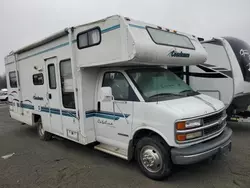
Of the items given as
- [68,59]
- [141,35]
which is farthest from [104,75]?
[141,35]

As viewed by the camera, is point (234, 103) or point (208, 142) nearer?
point (208, 142)

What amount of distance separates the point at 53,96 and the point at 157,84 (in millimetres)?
3053

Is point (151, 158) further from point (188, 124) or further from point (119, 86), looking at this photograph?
point (119, 86)

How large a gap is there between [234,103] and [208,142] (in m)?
3.53

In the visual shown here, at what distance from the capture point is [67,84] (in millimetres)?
5316

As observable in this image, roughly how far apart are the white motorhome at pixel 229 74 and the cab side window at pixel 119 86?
11.7ft

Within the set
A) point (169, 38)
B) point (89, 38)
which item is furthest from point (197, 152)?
point (89, 38)

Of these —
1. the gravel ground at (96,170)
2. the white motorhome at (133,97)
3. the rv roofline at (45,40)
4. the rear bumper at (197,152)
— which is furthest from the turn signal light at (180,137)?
the rv roofline at (45,40)

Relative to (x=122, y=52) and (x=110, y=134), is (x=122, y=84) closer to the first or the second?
(x=122, y=52)

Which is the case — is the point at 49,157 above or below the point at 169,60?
below

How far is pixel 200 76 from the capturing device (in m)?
6.89

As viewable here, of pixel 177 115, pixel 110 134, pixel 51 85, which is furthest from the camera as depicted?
pixel 51 85

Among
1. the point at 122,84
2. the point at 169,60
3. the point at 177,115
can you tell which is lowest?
the point at 177,115

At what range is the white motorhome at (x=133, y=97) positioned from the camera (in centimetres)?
357
